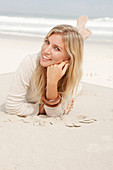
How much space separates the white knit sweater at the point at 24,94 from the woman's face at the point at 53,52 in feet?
0.52

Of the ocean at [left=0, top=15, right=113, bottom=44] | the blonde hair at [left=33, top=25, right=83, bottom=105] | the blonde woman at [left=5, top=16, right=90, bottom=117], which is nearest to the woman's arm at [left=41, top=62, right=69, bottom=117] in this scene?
the blonde woman at [left=5, top=16, right=90, bottom=117]

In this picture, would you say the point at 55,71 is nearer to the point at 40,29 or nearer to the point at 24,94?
the point at 24,94

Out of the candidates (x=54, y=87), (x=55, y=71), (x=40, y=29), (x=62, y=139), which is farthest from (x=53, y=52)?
(x=40, y=29)

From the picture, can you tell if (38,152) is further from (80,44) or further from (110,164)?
(80,44)

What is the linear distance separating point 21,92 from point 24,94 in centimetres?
5

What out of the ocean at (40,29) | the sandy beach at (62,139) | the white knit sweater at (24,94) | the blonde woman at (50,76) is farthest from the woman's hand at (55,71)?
the ocean at (40,29)

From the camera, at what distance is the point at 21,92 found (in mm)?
2318

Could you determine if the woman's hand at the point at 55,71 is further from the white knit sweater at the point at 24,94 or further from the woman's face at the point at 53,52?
the white knit sweater at the point at 24,94

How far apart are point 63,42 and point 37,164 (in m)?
1.07

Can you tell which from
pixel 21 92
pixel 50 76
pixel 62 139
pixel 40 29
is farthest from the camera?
pixel 40 29

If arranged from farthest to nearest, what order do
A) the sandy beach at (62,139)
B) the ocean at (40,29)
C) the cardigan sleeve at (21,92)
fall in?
1. the ocean at (40,29)
2. the cardigan sleeve at (21,92)
3. the sandy beach at (62,139)

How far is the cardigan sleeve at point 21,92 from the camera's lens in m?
2.25

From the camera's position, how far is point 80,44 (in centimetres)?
213

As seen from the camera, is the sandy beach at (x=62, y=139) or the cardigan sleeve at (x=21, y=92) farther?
the cardigan sleeve at (x=21, y=92)
